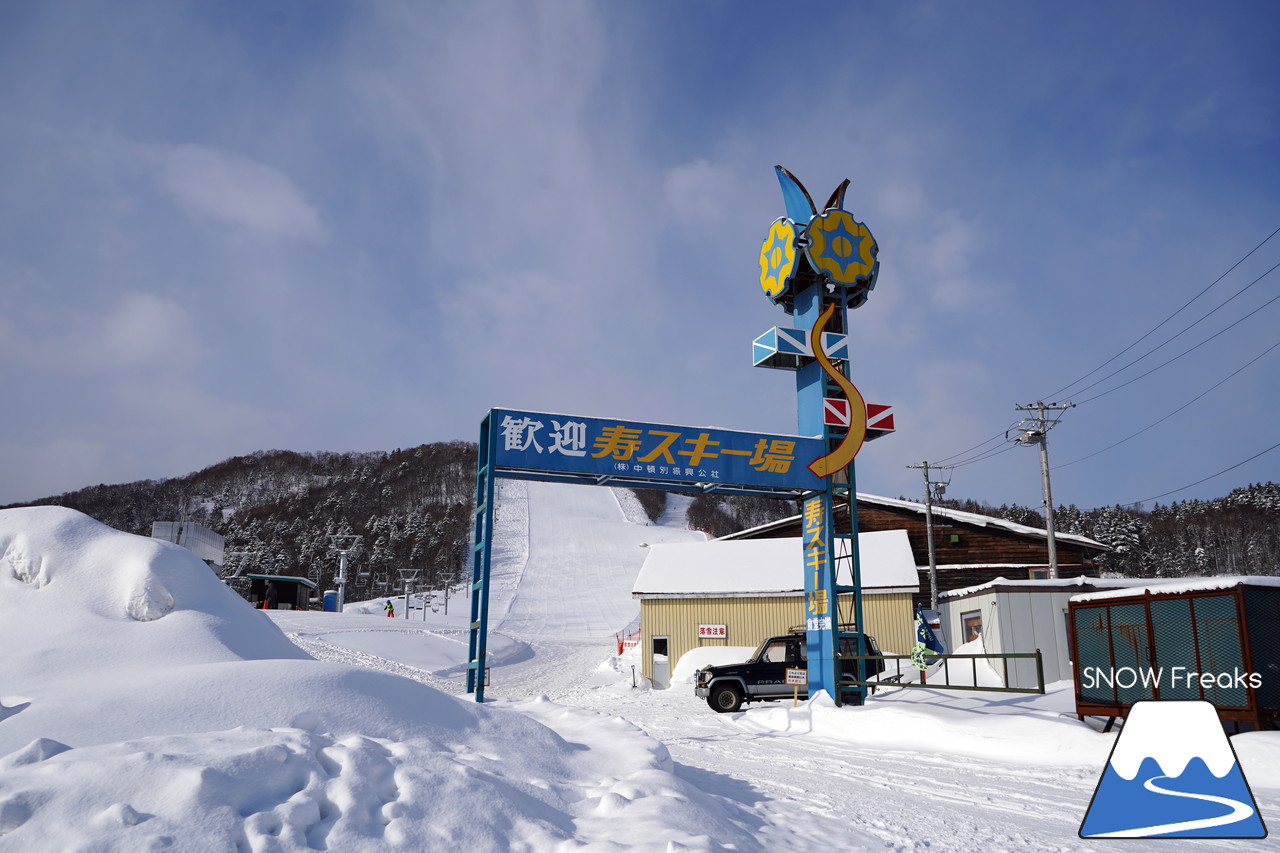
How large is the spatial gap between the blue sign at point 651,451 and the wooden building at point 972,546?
17.1 m

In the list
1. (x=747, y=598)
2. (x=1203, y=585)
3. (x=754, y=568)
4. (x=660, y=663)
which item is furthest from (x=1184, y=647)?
(x=660, y=663)

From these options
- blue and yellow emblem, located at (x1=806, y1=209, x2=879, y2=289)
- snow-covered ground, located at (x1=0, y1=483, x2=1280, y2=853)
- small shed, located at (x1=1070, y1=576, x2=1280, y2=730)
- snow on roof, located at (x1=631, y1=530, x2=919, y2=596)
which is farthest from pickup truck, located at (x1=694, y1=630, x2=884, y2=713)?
snow on roof, located at (x1=631, y1=530, x2=919, y2=596)

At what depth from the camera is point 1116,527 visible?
88688 millimetres

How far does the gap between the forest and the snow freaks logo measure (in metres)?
47.9

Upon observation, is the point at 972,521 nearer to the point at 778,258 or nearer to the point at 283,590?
the point at 778,258

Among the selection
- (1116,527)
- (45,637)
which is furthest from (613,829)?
(1116,527)

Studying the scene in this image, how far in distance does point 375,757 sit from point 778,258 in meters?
17.0

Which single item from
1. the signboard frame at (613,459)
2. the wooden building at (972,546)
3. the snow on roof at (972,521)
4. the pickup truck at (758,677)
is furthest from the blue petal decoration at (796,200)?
the wooden building at (972,546)

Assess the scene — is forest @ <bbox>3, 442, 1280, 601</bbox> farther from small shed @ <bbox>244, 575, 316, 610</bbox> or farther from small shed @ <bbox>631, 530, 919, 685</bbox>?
small shed @ <bbox>631, 530, 919, 685</bbox>

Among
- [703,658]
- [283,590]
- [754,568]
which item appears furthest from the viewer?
[283,590]

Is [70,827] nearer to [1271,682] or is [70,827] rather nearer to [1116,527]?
[1271,682]

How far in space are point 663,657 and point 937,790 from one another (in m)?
22.3

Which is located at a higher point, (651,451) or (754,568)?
(651,451)

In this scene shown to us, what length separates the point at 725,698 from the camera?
19.3 m
